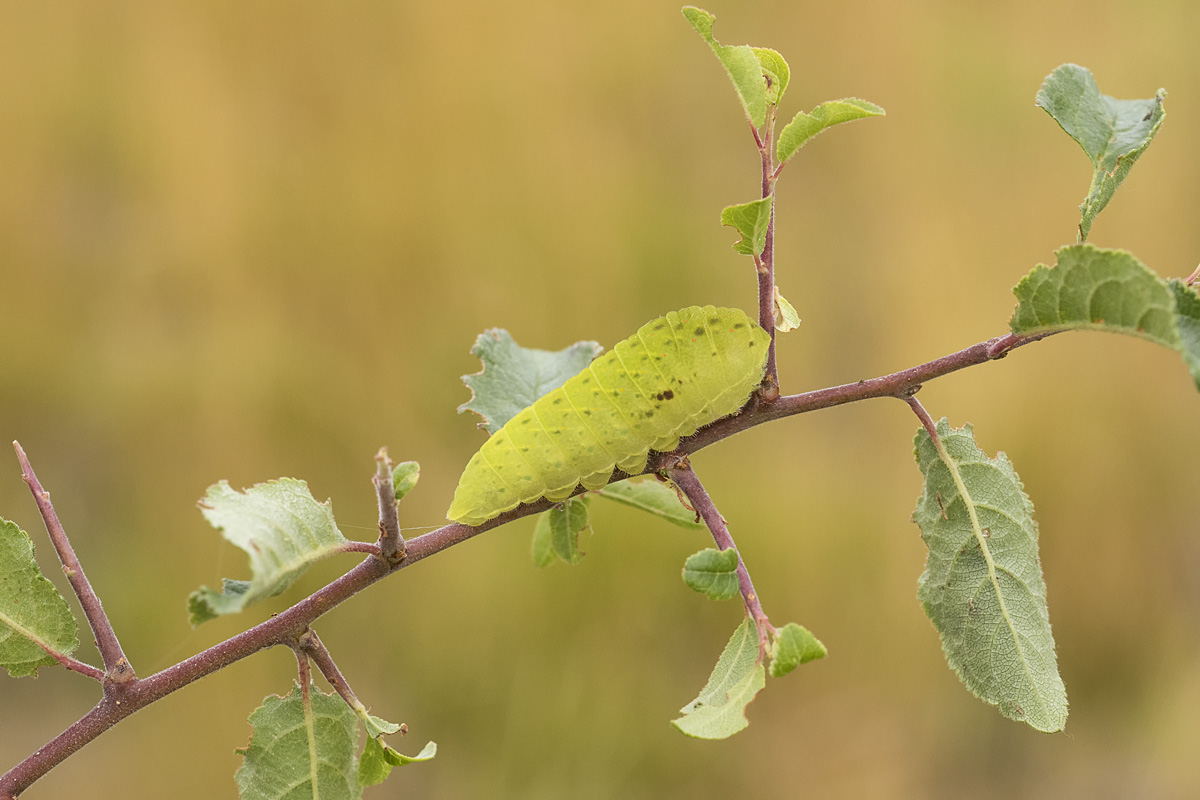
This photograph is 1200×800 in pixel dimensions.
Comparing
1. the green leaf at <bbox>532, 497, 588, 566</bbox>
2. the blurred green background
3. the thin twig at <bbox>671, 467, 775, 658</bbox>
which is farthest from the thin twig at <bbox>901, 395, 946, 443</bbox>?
the blurred green background

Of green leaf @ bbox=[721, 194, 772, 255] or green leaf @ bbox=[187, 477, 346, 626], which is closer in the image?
green leaf @ bbox=[187, 477, 346, 626]

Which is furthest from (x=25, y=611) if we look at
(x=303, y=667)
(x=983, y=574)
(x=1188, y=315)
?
(x=1188, y=315)

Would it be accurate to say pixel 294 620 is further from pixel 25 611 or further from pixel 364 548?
pixel 25 611

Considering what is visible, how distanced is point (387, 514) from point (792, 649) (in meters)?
0.46

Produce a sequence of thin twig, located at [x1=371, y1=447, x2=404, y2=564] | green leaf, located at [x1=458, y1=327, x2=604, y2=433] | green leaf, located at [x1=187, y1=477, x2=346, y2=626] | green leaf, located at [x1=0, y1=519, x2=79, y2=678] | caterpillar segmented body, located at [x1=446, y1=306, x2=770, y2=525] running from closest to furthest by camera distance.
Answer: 1. green leaf, located at [x1=187, y1=477, x2=346, y2=626]
2. thin twig, located at [x1=371, y1=447, x2=404, y2=564]
3. green leaf, located at [x1=0, y1=519, x2=79, y2=678]
4. caterpillar segmented body, located at [x1=446, y1=306, x2=770, y2=525]
5. green leaf, located at [x1=458, y1=327, x2=604, y2=433]

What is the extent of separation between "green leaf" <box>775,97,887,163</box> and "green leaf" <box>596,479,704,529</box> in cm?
60

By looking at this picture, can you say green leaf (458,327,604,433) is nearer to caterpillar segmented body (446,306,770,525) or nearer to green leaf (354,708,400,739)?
caterpillar segmented body (446,306,770,525)

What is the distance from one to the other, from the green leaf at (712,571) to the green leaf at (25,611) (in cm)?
76

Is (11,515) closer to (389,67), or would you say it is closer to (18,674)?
(389,67)

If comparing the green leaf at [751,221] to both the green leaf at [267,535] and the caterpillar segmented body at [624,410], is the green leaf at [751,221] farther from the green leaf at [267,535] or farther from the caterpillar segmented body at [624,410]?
the green leaf at [267,535]

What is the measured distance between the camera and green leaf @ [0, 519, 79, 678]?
1137 mm

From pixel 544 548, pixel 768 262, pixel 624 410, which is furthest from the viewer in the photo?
pixel 544 548

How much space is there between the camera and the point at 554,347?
485 centimetres

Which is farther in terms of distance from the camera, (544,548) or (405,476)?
(544,548)
